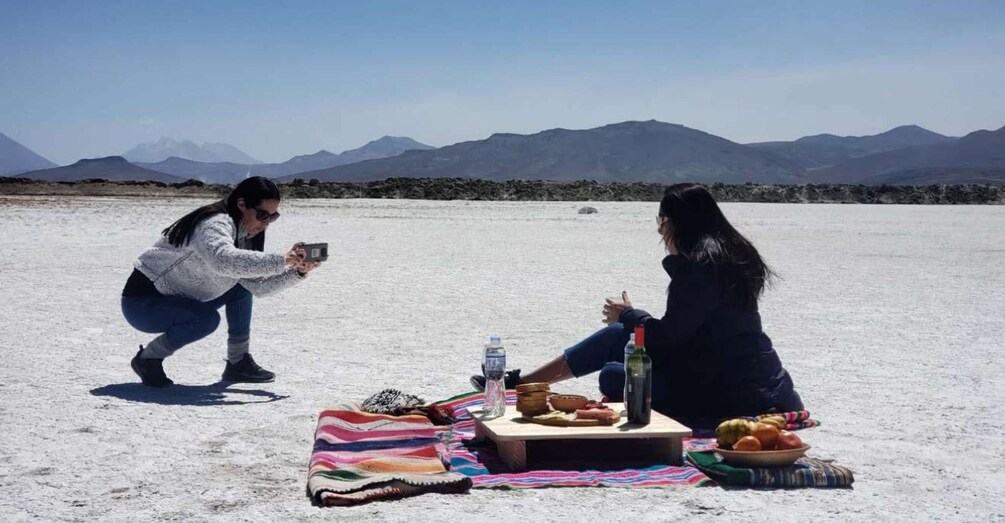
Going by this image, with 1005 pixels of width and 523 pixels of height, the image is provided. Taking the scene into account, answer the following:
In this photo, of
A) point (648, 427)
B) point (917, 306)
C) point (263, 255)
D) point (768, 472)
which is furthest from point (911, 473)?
point (917, 306)

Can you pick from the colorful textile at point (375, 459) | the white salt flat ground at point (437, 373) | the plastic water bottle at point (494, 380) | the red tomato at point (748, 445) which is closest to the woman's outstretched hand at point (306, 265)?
the white salt flat ground at point (437, 373)

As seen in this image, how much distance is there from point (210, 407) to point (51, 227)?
18230 mm

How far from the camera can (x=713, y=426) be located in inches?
219

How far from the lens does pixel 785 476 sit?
469 cm

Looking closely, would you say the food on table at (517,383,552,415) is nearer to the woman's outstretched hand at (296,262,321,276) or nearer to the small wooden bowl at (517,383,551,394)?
the small wooden bowl at (517,383,551,394)

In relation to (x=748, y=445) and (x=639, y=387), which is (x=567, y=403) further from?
(x=748, y=445)

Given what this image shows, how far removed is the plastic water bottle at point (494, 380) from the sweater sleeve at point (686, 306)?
0.77 m

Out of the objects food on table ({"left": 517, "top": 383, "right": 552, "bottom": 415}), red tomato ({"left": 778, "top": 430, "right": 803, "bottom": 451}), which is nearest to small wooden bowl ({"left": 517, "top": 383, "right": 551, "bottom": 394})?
food on table ({"left": 517, "top": 383, "right": 552, "bottom": 415})

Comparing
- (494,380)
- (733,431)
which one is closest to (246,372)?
(494,380)

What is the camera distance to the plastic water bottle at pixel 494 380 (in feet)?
17.2

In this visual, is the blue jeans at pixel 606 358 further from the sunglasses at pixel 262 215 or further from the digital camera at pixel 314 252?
the sunglasses at pixel 262 215

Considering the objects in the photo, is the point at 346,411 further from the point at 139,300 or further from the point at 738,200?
the point at 738,200

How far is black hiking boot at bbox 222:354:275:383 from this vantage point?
7.00m

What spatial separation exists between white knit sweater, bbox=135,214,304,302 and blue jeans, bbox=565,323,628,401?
1.84 meters
